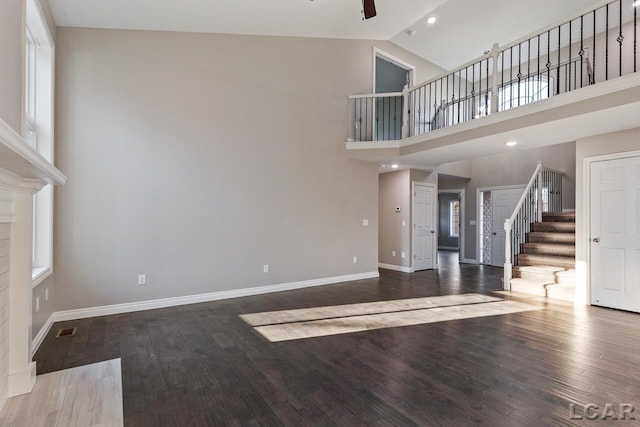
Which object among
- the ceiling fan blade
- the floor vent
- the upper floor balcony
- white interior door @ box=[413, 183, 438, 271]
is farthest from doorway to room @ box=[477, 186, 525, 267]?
the floor vent

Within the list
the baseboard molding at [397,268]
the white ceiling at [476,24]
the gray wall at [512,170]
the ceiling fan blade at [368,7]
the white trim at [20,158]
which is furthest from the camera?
the baseboard molding at [397,268]

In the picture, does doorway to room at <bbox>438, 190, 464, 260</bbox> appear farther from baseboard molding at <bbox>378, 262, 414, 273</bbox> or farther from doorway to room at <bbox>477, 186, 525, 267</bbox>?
baseboard molding at <bbox>378, 262, 414, 273</bbox>

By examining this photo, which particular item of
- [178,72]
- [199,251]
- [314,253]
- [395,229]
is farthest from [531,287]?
[178,72]

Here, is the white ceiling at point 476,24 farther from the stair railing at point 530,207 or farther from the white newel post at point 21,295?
the white newel post at point 21,295

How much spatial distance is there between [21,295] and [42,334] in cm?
135

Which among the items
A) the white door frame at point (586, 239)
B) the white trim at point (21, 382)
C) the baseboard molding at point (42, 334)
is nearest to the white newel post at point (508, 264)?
the white door frame at point (586, 239)

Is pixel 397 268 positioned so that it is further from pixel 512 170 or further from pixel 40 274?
pixel 40 274

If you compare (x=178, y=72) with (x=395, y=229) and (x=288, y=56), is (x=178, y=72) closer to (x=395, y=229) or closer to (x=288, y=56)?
(x=288, y=56)

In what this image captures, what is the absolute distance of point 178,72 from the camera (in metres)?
4.52

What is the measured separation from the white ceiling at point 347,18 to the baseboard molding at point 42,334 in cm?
353

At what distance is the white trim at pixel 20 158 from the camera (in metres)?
1.38

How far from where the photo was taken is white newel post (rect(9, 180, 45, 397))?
2301 mm

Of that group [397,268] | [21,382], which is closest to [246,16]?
[21,382]

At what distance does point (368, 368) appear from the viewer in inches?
104
